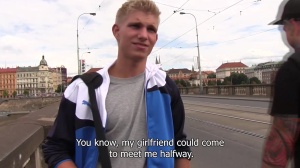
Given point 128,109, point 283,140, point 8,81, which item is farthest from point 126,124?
point 8,81

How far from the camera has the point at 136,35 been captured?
6.33 feet

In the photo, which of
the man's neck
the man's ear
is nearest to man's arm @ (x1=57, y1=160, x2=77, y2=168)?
the man's neck

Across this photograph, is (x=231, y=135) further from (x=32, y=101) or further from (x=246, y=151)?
(x=32, y=101)

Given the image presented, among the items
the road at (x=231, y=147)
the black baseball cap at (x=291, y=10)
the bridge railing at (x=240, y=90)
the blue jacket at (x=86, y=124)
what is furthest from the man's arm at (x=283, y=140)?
the bridge railing at (x=240, y=90)

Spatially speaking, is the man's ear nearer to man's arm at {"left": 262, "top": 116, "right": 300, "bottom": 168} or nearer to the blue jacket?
the blue jacket

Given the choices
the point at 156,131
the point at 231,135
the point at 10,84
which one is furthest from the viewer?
the point at 10,84

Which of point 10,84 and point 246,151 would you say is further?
point 10,84

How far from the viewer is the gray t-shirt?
1.86 metres

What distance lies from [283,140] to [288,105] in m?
0.15

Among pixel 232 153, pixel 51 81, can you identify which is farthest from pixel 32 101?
pixel 232 153

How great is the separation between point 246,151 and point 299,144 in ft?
20.2

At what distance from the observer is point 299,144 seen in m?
1.48

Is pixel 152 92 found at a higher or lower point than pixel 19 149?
higher

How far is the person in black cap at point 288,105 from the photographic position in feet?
4.75
